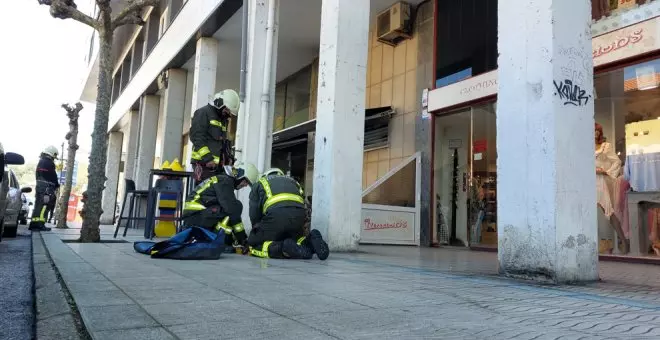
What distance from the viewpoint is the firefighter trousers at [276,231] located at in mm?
5617

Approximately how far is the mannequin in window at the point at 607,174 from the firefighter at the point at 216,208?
583 cm

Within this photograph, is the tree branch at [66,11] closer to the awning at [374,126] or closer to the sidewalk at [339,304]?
the sidewalk at [339,304]

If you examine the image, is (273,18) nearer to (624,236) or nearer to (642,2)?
(642,2)

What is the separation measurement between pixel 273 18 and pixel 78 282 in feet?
24.5

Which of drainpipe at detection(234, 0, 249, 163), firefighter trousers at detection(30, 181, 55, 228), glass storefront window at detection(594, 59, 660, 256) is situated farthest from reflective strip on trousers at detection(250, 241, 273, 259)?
firefighter trousers at detection(30, 181, 55, 228)

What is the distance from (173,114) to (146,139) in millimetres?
3783

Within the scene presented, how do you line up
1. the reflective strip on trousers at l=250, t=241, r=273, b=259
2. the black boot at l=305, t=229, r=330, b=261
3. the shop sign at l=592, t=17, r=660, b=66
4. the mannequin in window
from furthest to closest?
the mannequin in window < the shop sign at l=592, t=17, r=660, b=66 < the reflective strip on trousers at l=250, t=241, r=273, b=259 < the black boot at l=305, t=229, r=330, b=261

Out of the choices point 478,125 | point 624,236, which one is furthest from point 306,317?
point 478,125

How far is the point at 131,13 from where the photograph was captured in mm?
8773

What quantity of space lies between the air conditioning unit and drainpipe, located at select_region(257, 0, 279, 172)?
9.58 feet

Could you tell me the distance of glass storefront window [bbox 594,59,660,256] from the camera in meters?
7.29

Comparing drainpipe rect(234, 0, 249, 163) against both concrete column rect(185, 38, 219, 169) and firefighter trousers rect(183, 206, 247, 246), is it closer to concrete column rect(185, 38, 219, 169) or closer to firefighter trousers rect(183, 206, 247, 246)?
concrete column rect(185, 38, 219, 169)

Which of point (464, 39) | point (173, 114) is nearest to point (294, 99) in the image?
point (173, 114)

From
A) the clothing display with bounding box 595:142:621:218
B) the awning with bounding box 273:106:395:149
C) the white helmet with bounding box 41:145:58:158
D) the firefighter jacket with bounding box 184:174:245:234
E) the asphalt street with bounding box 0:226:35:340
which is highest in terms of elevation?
the awning with bounding box 273:106:395:149
